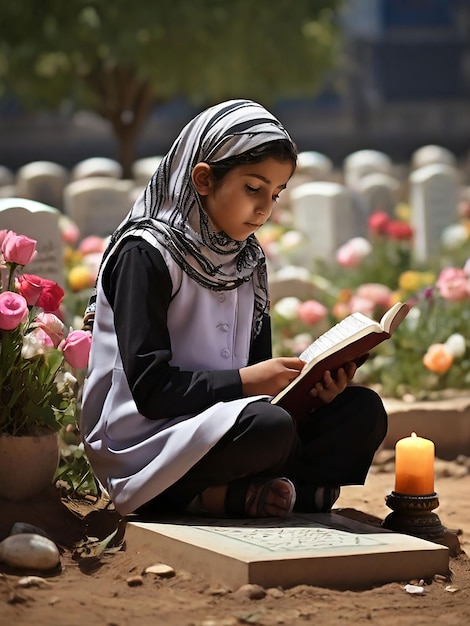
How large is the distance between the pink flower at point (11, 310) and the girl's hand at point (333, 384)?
0.87 m

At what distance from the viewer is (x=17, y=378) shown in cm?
379

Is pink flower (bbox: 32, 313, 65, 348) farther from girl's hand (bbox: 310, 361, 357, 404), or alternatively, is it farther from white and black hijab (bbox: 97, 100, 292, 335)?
girl's hand (bbox: 310, 361, 357, 404)

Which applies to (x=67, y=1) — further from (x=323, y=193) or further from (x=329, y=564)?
(x=329, y=564)

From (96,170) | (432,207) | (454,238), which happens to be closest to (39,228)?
(454,238)

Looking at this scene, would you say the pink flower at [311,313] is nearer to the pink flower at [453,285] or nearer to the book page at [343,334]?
the pink flower at [453,285]

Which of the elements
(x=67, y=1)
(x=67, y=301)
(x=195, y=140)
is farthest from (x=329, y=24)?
(x=195, y=140)

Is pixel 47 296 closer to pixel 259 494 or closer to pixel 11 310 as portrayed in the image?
→ pixel 11 310

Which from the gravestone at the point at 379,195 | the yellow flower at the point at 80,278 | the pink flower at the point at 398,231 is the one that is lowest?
the yellow flower at the point at 80,278

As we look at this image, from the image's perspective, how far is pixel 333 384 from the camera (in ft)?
11.6

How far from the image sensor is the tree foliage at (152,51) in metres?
20.1

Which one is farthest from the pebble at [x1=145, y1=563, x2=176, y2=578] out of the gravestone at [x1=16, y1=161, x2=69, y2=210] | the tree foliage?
the tree foliage

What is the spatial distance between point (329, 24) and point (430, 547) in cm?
2025

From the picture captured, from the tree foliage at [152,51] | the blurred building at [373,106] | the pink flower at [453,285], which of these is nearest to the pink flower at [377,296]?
the pink flower at [453,285]

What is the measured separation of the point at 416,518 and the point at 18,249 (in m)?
1.43
